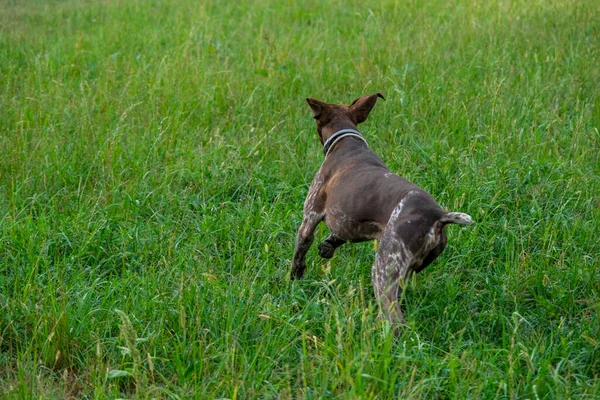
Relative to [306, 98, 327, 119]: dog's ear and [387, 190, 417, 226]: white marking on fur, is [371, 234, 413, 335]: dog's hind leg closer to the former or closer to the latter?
[387, 190, 417, 226]: white marking on fur

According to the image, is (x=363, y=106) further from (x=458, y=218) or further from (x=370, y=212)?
(x=458, y=218)

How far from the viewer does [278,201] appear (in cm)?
596

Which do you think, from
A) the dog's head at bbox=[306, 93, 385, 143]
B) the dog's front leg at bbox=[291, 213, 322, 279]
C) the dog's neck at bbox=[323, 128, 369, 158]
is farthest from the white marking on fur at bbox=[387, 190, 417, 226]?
the dog's head at bbox=[306, 93, 385, 143]

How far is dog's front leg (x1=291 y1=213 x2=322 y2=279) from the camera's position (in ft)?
16.5

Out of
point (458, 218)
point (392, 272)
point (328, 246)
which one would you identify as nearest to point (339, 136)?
point (328, 246)

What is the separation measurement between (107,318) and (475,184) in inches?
118

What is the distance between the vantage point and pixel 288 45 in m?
8.91

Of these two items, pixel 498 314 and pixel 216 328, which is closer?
Answer: pixel 216 328

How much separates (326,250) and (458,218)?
1.31 meters

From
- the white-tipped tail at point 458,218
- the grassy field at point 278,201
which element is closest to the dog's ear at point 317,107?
the grassy field at point 278,201

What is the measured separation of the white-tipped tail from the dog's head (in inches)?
55.9

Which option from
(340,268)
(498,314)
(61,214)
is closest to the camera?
(498,314)

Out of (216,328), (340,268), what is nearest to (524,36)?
(340,268)

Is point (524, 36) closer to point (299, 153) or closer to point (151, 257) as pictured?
point (299, 153)
